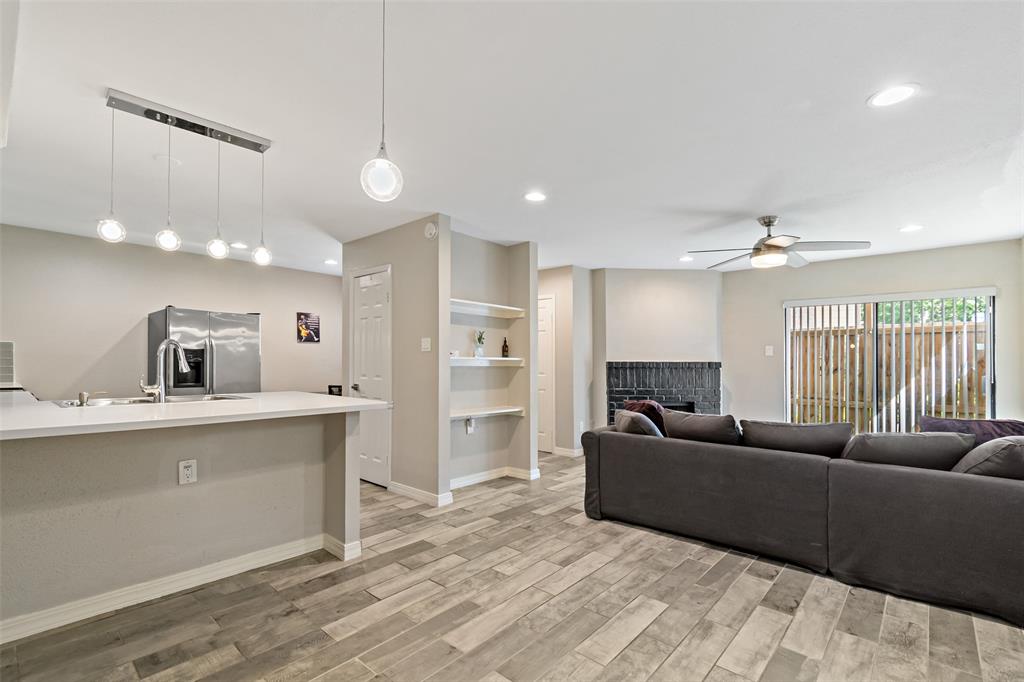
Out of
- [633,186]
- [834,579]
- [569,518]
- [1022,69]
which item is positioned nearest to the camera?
[1022,69]

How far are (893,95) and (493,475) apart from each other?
4191 millimetres

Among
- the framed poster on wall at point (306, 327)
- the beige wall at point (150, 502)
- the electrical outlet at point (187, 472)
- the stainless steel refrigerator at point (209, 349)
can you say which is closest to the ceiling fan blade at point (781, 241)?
the beige wall at point (150, 502)

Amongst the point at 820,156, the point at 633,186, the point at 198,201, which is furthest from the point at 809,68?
the point at 198,201

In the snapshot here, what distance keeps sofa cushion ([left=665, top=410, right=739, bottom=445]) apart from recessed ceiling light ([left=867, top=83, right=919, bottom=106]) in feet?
6.14

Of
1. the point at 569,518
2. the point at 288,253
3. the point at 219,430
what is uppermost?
the point at 288,253

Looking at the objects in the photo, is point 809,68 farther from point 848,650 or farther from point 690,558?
point 690,558

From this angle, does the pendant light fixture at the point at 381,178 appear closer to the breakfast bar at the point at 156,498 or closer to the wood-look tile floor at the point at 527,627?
the breakfast bar at the point at 156,498

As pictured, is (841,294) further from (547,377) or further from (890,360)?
(547,377)

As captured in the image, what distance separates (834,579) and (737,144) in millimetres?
2500

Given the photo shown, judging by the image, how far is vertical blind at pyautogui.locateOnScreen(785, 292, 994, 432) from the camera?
17.0 ft

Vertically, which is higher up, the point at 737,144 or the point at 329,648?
the point at 737,144

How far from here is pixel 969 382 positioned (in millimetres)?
5207

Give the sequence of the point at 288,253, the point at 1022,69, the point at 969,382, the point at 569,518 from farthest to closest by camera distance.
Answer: the point at 288,253, the point at 969,382, the point at 569,518, the point at 1022,69

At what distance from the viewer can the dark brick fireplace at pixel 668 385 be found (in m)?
6.44
